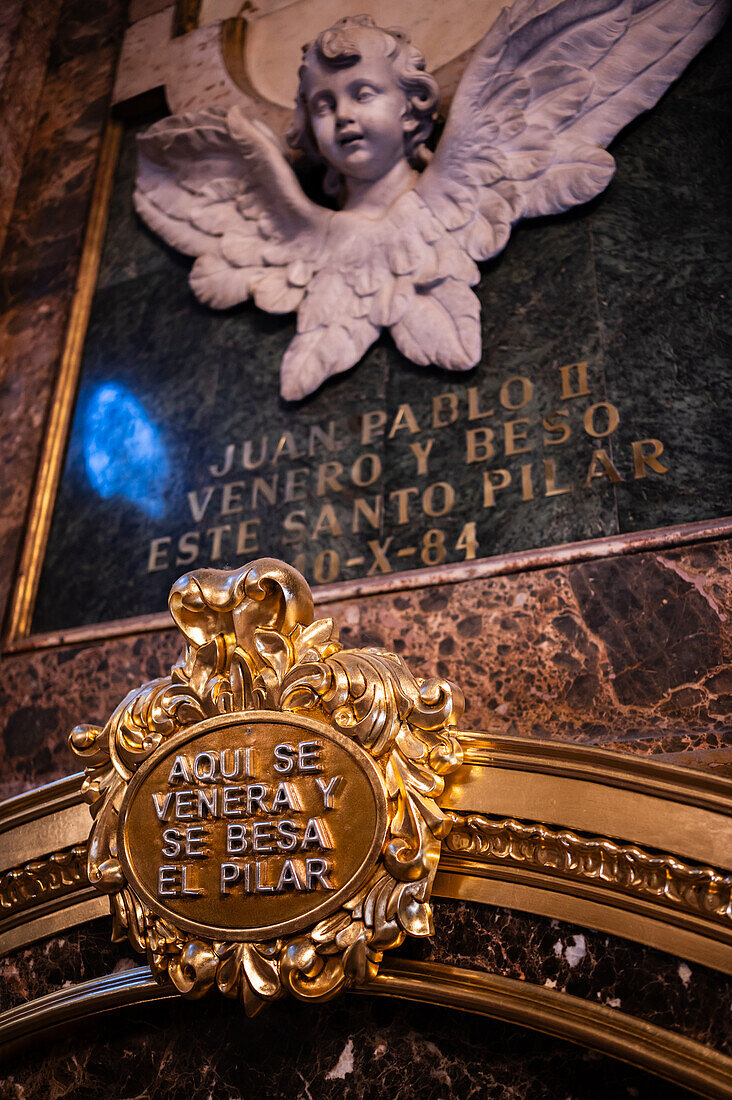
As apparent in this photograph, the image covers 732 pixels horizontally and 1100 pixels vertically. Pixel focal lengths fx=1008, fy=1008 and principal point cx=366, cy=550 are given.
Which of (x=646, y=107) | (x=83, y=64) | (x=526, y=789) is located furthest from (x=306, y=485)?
(x=83, y=64)

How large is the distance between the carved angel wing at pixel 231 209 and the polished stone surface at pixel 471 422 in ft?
0.38

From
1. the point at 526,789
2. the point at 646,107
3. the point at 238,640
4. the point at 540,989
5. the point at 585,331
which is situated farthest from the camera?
the point at 646,107

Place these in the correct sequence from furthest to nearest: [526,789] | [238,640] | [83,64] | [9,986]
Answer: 1. [83,64]
2. [9,986]
3. [238,640]
4. [526,789]

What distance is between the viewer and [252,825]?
2053mm

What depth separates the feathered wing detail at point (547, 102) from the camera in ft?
9.11

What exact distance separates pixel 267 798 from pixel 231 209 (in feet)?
6.75

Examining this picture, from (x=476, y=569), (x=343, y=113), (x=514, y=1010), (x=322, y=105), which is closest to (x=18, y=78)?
(x=322, y=105)

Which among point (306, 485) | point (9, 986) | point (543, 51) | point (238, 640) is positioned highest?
point (543, 51)

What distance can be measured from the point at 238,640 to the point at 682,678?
938 mm

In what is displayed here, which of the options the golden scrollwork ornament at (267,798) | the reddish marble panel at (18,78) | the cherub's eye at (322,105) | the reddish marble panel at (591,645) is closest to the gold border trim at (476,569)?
the reddish marble panel at (591,645)

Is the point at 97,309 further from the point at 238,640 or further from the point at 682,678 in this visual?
the point at 682,678

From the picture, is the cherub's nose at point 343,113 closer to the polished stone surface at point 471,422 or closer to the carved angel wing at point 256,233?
the carved angel wing at point 256,233

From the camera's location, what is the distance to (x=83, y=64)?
4.04 metres

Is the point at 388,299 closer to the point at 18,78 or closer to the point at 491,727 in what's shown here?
the point at 491,727
